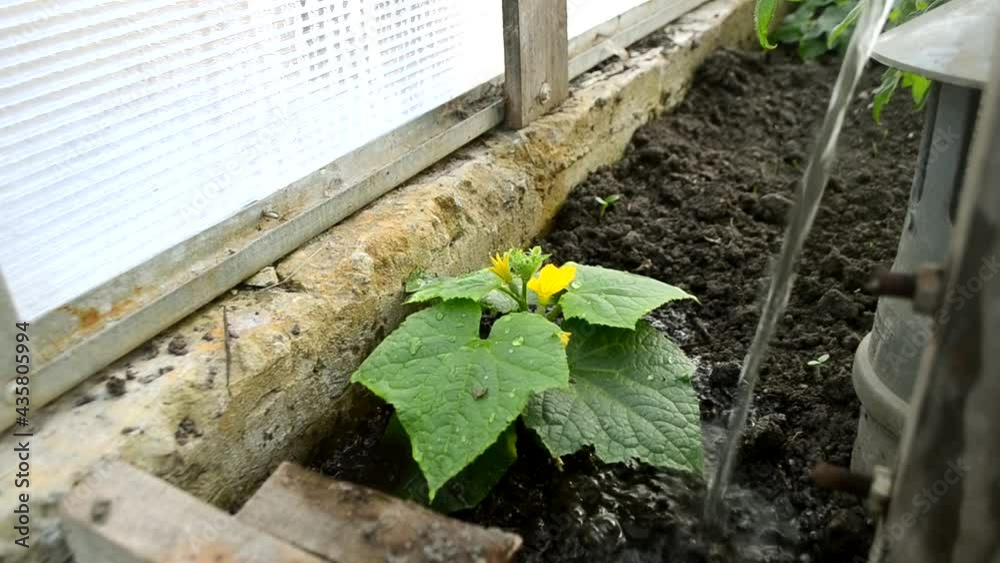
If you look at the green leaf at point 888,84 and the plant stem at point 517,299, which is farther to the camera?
the green leaf at point 888,84

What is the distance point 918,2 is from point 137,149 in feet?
4.52

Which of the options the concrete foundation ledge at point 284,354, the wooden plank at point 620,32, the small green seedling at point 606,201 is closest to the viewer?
the concrete foundation ledge at point 284,354

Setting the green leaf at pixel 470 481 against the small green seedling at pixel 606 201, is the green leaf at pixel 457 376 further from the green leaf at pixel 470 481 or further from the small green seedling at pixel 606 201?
the small green seedling at pixel 606 201

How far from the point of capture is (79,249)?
47.8 inches

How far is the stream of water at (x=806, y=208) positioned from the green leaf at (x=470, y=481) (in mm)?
363

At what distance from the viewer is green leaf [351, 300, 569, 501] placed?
3.90ft

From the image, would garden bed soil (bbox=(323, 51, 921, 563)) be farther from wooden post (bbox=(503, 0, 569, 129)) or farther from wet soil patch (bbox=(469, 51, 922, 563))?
wooden post (bbox=(503, 0, 569, 129))

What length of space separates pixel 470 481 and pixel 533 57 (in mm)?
1112

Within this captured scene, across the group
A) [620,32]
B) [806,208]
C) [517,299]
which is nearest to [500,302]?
[517,299]

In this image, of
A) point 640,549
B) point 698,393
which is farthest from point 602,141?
point 640,549

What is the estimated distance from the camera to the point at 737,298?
1862 millimetres

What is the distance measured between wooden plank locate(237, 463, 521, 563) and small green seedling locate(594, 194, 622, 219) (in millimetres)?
1234

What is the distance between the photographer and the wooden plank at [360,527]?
3.21 feet

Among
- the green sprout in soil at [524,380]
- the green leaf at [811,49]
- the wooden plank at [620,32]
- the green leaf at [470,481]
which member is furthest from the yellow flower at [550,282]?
the green leaf at [811,49]
